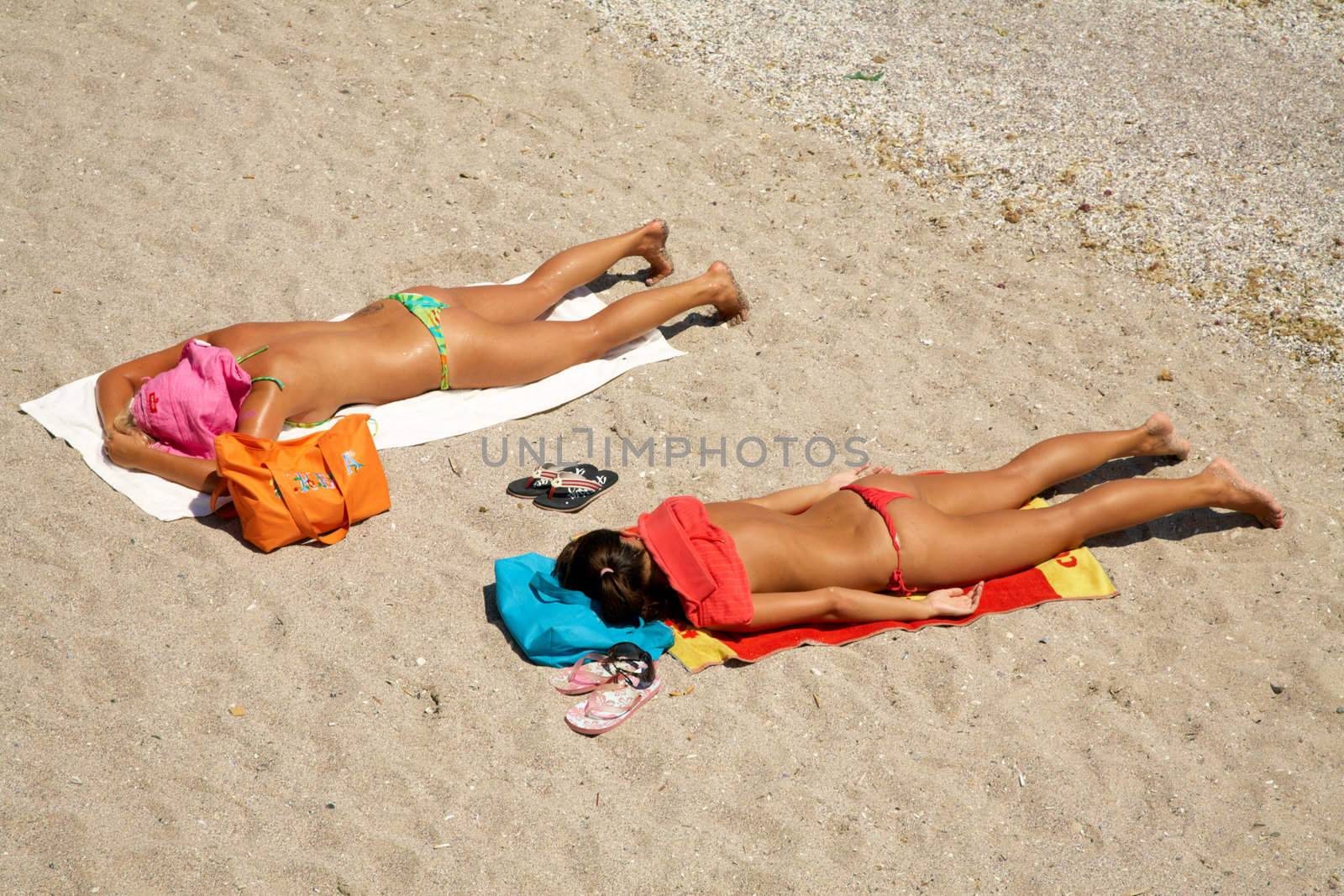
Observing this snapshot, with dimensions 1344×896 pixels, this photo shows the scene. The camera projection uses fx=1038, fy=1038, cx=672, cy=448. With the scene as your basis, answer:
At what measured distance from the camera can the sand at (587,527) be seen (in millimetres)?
3594

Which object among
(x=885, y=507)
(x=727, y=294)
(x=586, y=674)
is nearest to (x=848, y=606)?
(x=885, y=507)

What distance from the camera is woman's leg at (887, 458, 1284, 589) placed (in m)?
4.36

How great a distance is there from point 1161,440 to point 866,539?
65.9 inches

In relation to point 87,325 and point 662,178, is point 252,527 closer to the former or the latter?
point 87,325

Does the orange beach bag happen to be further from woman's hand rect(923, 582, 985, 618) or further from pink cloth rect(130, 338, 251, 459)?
woman's hand rect(923, 582, 985, 618)

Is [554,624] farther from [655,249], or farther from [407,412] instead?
[655,249]

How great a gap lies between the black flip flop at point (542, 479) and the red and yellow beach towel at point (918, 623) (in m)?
0.99

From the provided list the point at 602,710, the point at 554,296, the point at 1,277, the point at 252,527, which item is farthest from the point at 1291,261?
the point at 1,277

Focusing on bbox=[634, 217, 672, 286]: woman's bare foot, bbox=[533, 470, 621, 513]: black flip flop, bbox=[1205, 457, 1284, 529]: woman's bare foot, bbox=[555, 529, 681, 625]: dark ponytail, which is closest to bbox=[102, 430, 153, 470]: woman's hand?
bbox=[533, 470, 621, 513]: black flip flop

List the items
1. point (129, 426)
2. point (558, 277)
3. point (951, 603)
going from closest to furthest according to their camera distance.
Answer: point (951, 603) < point (129, 426) < point (558, 277)

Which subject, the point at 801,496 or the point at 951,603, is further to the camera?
the point at 801,496

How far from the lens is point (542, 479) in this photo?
16.4 feet

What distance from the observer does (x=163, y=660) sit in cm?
412

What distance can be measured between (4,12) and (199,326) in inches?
161
